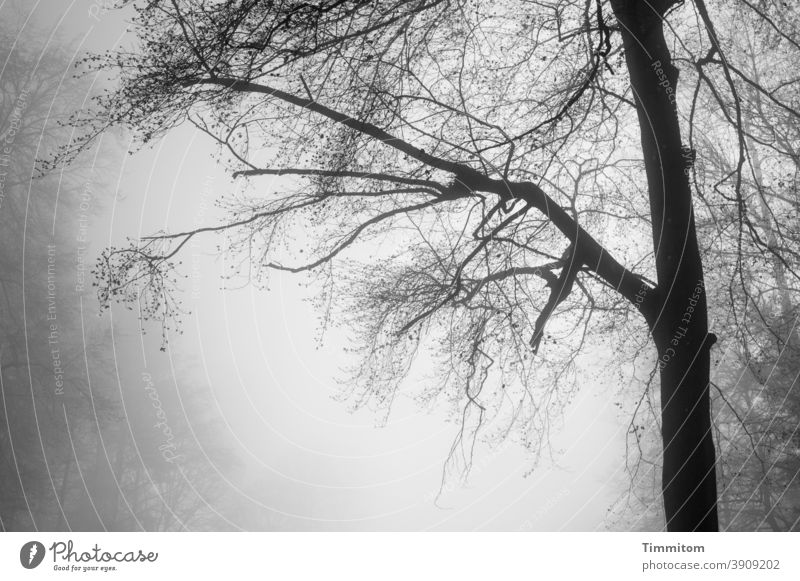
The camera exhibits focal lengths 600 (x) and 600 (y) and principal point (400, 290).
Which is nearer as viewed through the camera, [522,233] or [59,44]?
[59,44]

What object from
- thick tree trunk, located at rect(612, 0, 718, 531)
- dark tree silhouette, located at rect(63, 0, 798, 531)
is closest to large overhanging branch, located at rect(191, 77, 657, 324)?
dark tree silhouette, located at rect(63, 0, 798, 531)

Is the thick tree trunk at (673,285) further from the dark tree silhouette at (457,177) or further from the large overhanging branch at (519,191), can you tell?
the large overhanging branch at (519,191)

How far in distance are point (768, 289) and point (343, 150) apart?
3.50 metres

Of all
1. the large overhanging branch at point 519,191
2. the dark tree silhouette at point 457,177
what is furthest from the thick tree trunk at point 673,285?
the large overhanging branch at point 519,191

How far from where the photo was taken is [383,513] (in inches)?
159

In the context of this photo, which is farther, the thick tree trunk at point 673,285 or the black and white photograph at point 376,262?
the thick tree trunk at point 673,285

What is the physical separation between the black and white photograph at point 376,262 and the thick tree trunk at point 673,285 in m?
0.02

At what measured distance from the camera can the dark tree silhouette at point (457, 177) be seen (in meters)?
3.73

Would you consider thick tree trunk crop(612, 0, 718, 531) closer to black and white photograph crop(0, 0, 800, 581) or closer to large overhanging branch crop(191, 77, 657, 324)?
black and white photograph crop(0, 0, 800, 581)

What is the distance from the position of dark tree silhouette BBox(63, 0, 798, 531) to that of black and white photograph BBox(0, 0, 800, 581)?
0.07 feet

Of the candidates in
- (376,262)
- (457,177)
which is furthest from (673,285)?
(376,262)

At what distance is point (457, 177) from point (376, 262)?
0.79 meters

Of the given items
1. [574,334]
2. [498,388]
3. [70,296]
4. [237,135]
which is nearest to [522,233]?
[574,334]
